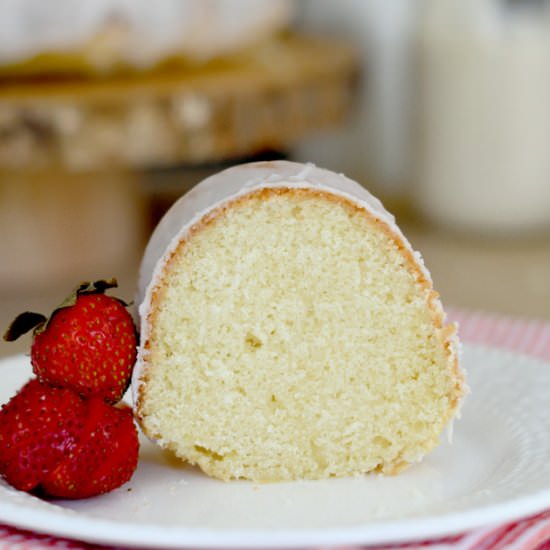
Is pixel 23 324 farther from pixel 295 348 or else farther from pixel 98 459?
pixel 295 348

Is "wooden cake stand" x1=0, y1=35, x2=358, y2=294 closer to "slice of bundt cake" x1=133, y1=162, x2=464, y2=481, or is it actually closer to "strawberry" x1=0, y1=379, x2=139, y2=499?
"slice of bundt cake" x1=133, y1=162, x2=464, y2=481

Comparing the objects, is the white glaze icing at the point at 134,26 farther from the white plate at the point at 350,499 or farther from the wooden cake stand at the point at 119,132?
the white plate at the point at 350,499

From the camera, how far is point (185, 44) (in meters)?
1.77

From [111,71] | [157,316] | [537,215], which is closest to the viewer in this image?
[157,316]

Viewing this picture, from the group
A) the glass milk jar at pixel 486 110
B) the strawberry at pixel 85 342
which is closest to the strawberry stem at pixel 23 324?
the strawberry at pixel 85 342

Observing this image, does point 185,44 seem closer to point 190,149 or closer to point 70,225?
point 190,149

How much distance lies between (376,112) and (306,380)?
1.59 meters

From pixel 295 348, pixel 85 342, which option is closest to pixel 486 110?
pixel 295 348

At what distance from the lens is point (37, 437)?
33.0 inches

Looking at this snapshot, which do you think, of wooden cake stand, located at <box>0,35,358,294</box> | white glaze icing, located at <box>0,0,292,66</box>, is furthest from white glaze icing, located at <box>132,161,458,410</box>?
white glaze icing, located at <box>0,0,292,66</box>

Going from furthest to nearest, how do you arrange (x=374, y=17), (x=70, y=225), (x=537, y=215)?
(x=374, y=17) → (x=537, y=215) → (x=70, y=225)

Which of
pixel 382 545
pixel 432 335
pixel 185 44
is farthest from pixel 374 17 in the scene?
pixel 382 545

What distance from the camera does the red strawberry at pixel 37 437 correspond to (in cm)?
→ 84

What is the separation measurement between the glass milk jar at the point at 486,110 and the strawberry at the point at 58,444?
1.34 m
